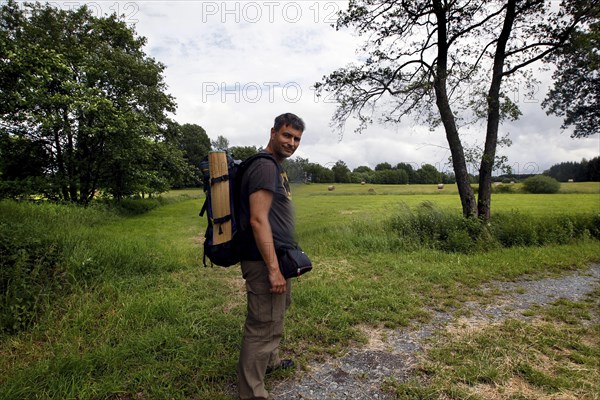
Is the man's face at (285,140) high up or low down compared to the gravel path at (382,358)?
up

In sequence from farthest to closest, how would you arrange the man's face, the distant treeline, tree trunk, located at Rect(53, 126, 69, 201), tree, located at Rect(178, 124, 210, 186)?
tree, located at Rect(178, 124, 210, 186)
the distant treeline
tree trunk, located at Rect(53, 126, 69, 201)
the man's face

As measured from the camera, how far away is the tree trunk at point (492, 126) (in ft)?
32.3

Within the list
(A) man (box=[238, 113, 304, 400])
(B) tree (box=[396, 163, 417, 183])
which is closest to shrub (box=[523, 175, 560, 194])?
(B) tree (box=[396, 163, 417, 183])

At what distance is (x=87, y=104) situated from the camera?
1433 cm

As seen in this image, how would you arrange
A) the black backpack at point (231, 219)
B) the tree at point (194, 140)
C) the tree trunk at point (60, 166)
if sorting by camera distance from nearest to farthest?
the black backpack at point (231, 219), the tree trunk at point (60, 166), the tree at point (194, 140)

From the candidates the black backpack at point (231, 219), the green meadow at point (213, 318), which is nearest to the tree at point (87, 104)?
the green meadow at point (213, 318)

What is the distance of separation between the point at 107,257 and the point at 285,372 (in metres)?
4.96

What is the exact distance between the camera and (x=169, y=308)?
425cm

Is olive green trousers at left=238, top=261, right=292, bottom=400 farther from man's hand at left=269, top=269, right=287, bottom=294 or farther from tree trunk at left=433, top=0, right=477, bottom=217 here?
tree trunk at left=433, top=0, right=477, bottom=217

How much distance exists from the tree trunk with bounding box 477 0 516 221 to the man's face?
9.43 m

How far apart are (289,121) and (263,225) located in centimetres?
95

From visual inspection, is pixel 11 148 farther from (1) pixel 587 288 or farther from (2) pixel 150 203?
(1) pixel 587 288

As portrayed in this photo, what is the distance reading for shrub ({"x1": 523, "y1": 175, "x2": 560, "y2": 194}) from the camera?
40.2 metres

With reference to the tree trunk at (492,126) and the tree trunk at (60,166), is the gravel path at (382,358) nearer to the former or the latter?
the tree trunk at (492,126)
